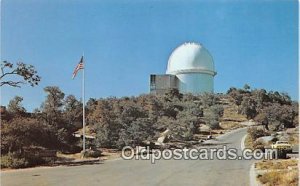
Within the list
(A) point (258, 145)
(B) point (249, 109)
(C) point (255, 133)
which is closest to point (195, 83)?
(B) point (249, 109)

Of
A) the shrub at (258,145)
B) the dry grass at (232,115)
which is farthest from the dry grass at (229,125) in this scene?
the shrub at (258,145)

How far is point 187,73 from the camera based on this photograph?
2594 centimetres

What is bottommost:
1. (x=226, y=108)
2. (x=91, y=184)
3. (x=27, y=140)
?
(x=91, y=184)

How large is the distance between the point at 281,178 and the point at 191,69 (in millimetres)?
15721

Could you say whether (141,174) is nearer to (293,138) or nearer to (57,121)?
(57,121)

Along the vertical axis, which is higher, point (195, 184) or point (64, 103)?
point (64, 103)

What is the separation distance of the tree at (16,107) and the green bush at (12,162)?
181 cm

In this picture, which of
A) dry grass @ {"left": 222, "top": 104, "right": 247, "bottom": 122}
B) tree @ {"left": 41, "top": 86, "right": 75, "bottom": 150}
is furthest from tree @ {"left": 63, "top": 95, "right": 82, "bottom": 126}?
dry grass @ {"left": 222, "top": 104, "right": 247, "bottom": 122}

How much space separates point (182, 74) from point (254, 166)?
1207 centimetres

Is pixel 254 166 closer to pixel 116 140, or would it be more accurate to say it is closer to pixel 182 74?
pixel 116 140

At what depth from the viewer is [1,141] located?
1512 cm

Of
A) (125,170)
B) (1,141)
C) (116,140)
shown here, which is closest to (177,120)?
(116,140)

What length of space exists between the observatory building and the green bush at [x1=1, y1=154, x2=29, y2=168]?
7.16 m

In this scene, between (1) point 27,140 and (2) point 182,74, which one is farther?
(2) point 182,74
